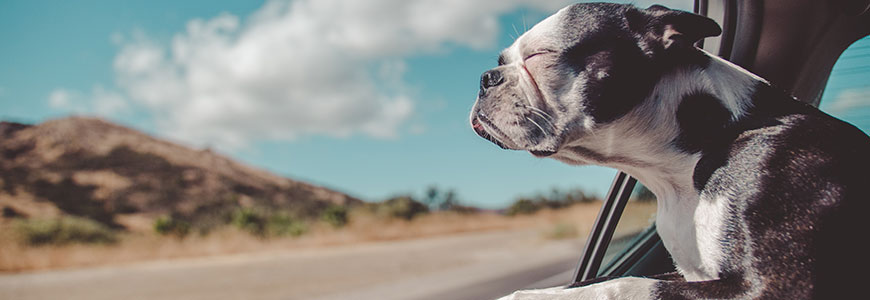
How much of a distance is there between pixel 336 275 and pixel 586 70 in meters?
17.3

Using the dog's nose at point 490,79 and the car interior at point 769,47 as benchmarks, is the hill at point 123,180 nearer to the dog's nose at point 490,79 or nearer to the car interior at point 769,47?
the car interior at point 769,47

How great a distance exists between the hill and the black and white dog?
40188 millimetres

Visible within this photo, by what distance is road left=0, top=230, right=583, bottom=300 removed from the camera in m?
13.4

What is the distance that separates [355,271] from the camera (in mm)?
18938

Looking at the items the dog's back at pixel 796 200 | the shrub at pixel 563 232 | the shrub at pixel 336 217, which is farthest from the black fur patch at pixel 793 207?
the shrub at pixel 336 217

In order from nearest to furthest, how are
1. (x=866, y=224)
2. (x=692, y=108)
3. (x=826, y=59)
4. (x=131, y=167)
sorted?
(x=866, y=224), (x=692, y=108), (x=826, y=59), (x=131, y=167)

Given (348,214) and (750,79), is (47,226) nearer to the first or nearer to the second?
(348,214)

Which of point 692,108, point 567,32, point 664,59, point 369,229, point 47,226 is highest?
point 47,226

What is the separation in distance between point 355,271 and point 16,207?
116ft

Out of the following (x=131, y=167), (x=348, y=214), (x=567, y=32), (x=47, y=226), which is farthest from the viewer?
(x=131, y=167)

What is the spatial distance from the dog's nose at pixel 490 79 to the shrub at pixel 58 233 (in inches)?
1203

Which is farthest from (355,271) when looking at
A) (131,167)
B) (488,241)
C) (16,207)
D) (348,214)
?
(131,167)

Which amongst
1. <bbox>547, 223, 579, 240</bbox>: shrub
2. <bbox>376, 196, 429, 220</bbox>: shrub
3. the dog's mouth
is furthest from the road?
the dog's mouth

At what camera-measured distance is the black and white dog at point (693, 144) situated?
48.7 inches
